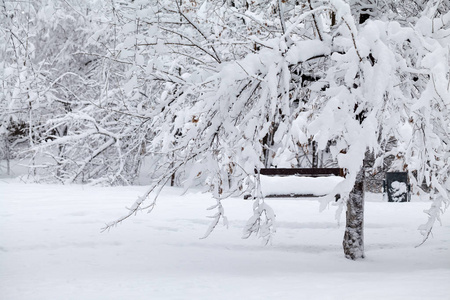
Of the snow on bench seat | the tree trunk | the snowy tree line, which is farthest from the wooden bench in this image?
the tree trunk

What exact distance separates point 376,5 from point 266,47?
7.44 ft

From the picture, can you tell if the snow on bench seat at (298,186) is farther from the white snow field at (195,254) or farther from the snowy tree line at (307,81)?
the snowy tree line at (307,81)

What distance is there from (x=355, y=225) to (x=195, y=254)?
1802 mm

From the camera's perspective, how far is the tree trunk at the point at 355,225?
5512 mm

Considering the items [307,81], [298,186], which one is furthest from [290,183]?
[307,81]

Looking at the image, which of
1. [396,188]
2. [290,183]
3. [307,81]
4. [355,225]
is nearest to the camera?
[307,81]

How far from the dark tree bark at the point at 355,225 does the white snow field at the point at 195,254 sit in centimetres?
13

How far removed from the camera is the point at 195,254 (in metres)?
5.42

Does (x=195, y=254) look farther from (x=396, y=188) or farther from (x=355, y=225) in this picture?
(x=396, y=188)

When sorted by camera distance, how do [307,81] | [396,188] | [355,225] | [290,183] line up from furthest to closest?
Result: [396,188], [290,183], [355,225], [307,81]

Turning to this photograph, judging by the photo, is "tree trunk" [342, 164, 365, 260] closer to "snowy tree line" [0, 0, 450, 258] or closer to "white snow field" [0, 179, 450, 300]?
"snowy tree line" [0, 0, 450, 258]

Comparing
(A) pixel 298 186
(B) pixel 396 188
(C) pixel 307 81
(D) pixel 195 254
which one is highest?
(C) pixel 307 81

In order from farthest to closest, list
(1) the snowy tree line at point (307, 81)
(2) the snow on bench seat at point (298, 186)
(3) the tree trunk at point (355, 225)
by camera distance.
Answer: (2) the snow on bench seat at point (298, 186), (3) the tree trunk at point (355, 225), (1) the snowy tree line at point (307, 81)

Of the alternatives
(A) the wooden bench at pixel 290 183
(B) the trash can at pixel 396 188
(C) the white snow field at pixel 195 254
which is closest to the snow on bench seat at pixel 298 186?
(A) the wooden bench at pixel 290 183
